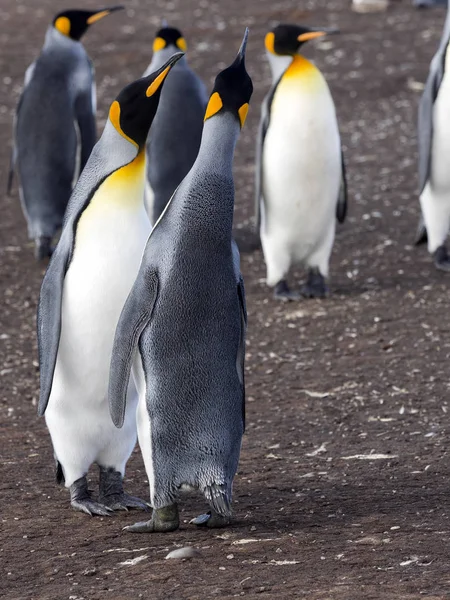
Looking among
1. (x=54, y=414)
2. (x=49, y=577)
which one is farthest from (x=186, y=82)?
(x=49, y=577)

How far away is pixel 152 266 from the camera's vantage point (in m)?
3.35

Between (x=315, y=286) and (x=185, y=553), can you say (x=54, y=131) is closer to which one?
(x=315, y=286)

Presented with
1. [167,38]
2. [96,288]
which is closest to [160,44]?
[167,38]

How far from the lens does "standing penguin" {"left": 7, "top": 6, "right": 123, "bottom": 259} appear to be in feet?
24.4

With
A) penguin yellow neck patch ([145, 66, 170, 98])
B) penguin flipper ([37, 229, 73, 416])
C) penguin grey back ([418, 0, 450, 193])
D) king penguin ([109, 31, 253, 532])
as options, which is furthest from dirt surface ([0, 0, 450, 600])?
penguin yellow neck patch ([145, 66, 170, 98])

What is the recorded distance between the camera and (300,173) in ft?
20.7

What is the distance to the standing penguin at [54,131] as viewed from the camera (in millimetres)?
7426

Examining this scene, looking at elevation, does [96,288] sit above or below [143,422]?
above

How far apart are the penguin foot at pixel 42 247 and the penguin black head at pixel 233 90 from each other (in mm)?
4174

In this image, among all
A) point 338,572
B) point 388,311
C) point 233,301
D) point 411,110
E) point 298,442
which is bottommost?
point 411,110

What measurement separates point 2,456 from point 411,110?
7249 millimetres

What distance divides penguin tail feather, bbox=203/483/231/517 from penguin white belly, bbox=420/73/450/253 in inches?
147

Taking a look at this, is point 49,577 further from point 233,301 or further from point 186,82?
point 186,82

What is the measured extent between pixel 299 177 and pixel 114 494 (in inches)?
117
